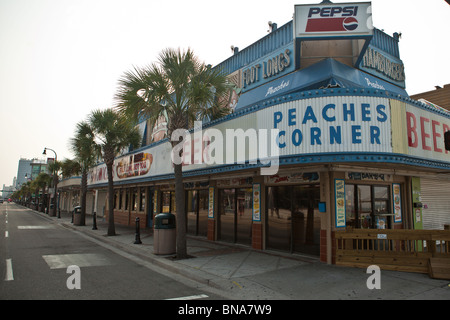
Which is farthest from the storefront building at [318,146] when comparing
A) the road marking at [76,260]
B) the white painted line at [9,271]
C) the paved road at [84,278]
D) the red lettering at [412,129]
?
the white painted line at [9,271]

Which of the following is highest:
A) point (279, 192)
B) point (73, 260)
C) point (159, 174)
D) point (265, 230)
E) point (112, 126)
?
point (112, 126)

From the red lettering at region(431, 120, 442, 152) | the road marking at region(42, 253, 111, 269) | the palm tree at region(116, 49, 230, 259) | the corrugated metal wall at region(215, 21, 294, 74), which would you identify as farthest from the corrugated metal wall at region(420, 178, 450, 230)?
the road marking at region(42, 253, 111, 269)

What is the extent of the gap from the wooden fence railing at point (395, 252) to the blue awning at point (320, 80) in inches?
184

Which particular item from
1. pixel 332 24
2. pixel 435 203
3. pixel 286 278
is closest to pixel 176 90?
pixel 332 24

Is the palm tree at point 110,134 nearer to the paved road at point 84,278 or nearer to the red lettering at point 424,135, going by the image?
the paved road at point 84,278

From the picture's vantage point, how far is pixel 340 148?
24.8ft

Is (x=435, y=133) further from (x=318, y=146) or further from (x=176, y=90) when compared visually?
(x=176, y=90)

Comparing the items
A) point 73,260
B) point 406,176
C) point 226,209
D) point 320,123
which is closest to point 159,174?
point 226,209

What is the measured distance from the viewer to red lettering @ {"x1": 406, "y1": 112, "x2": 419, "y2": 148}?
26.6 ft

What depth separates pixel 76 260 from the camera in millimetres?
9812

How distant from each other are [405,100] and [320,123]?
8.57ft

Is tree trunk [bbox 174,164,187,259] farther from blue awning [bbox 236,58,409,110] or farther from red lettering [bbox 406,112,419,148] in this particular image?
red lettering [bbox 406,112,419,148]
